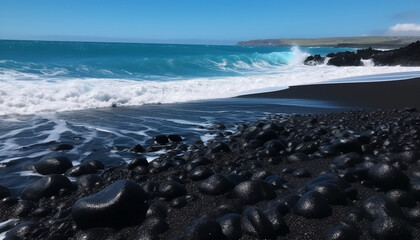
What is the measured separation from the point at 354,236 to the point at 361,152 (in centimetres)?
248

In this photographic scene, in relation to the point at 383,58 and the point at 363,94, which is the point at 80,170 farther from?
the point at 383,58

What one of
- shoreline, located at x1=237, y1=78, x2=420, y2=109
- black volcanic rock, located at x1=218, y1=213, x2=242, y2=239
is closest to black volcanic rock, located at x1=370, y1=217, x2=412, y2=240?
black volcanic rock, located at x1=218, y1=213, x2=242, y2=239

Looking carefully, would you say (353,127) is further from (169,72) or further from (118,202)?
(169,72)

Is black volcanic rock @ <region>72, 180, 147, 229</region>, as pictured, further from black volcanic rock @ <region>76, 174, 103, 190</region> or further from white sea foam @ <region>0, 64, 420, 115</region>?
white sea foam @ <region>0, 64, 420, 115</region>

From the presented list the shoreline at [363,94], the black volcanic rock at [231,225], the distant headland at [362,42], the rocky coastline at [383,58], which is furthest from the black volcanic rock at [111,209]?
the distant headland at [362,42]

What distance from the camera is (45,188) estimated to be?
3516mm

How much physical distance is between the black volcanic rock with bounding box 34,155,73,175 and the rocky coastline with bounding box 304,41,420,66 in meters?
26.6

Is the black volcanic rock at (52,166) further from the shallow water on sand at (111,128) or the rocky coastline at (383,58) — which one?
the rocky coastline at (383,58)

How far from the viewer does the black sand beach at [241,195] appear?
2.58 metres

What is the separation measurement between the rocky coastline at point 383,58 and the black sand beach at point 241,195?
24561mm

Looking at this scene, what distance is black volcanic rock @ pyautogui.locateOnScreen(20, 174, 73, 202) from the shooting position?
3484 mm

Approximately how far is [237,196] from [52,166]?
8.44 feet

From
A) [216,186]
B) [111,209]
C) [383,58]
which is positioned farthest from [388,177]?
[383,58]

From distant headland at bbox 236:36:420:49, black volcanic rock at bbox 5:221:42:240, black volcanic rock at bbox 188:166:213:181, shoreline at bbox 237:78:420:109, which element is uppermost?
distant headland at bbox 236:36:420:49
